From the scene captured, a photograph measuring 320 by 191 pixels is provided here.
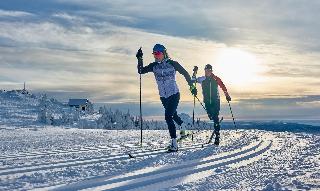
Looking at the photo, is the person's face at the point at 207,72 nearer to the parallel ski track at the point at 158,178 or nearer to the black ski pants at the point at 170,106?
the black ski pants at the point at 170,106

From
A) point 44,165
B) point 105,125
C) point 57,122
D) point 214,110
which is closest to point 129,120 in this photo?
point 105,125

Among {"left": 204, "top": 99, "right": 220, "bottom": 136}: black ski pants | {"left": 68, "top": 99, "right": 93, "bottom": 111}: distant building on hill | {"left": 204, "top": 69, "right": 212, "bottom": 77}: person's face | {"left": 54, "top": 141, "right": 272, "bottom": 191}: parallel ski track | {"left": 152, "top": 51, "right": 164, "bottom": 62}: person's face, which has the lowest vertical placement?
{"left": 54, "top": 141, "right": 272, "bottom": 191}: parallel ski track

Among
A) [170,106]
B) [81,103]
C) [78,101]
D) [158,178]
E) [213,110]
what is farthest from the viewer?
[78,101]

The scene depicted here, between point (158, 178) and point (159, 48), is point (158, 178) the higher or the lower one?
the lower one

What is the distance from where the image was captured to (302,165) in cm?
773

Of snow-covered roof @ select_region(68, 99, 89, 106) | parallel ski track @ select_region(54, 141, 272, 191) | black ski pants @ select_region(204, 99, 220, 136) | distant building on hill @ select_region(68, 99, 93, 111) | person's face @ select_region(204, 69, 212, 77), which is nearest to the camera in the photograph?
parallel ski track @ select_region(54, 141, 272, 191)

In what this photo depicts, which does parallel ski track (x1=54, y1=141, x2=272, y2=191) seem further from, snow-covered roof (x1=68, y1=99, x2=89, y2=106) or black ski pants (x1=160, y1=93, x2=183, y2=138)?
snow-covered roof (x1=68, y1=99, x2=89, y2=106)

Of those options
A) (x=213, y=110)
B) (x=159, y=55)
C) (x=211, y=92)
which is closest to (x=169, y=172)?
(x=159, y=55)

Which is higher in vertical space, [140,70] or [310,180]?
[140,70]

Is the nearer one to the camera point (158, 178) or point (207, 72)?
point (158, 178)

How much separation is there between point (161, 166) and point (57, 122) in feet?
147

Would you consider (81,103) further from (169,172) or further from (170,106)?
(169,172)

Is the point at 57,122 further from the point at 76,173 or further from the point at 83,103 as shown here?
the point at 83,103

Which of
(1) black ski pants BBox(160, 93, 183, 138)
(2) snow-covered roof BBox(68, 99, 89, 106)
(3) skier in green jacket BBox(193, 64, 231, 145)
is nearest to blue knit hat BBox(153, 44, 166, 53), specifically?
(1) black ski pants BBox(160, 93, 183, 138)
